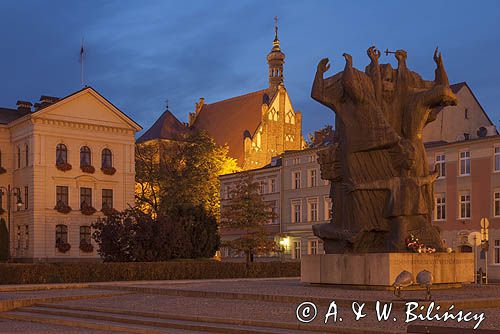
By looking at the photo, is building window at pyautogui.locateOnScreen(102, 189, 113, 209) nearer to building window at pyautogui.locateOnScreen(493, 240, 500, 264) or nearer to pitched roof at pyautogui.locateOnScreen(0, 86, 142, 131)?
pitched roof at pyautogui.locateOnScreen(0, 86, 142, 131)

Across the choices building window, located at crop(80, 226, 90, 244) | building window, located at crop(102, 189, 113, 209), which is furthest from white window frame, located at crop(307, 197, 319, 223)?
building window, located at crop(80, 226, 90, 244)

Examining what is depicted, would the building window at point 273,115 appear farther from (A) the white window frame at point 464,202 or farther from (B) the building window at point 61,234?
(A) the white window frame at point 464,202

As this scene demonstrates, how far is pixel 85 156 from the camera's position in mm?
67000

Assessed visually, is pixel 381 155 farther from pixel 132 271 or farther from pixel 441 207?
pixel 441 207

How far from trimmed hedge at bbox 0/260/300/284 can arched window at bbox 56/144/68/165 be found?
2923cm

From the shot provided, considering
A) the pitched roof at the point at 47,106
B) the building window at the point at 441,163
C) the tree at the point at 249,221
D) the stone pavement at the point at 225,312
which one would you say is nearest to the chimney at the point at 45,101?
the pitched roof at the point at 47,106

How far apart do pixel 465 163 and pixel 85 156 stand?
30570mm

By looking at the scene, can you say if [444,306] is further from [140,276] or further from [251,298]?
[140,276]

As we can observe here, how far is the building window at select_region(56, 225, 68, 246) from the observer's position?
63719mm

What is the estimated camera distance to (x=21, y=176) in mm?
65750

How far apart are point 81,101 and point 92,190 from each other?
7.31 metres

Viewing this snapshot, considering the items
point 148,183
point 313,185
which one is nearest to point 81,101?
point 148,183

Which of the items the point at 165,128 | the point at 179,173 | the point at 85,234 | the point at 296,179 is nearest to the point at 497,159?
the point at 296,179

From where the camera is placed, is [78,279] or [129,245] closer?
[78,279]
